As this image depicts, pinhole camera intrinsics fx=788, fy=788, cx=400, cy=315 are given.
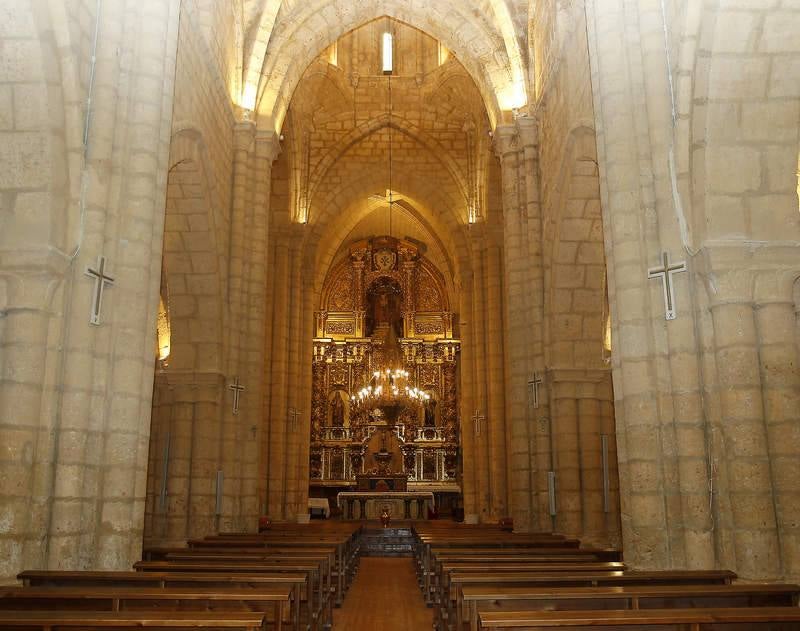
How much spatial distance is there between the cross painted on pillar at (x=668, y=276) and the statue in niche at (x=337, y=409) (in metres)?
22.0

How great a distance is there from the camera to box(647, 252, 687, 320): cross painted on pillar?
760 cm

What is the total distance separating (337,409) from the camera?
95.5 feet

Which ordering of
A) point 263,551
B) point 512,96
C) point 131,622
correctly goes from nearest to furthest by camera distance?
point 131,622, point 263,551, point 512,96

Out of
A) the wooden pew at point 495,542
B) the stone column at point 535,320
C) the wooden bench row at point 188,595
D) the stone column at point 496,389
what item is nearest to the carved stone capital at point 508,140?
the stone column at point 535,320

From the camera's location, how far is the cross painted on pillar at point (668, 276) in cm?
760

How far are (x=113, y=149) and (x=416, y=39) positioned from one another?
16466 millimetres

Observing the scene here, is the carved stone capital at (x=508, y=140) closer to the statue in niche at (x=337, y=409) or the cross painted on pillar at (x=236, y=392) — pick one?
the cross painted on pillar at (x=236, y=392)

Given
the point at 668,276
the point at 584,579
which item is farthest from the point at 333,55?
the point at 584,579

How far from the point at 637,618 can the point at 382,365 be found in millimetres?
22220

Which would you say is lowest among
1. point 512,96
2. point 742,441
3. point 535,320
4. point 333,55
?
point 742,441

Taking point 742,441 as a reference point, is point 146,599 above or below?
below

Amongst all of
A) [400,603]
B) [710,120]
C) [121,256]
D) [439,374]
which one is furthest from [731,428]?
[439,374]

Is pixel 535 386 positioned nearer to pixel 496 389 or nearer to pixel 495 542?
pixel 495 542

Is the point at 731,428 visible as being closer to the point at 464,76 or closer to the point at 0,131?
the point at 0,131
